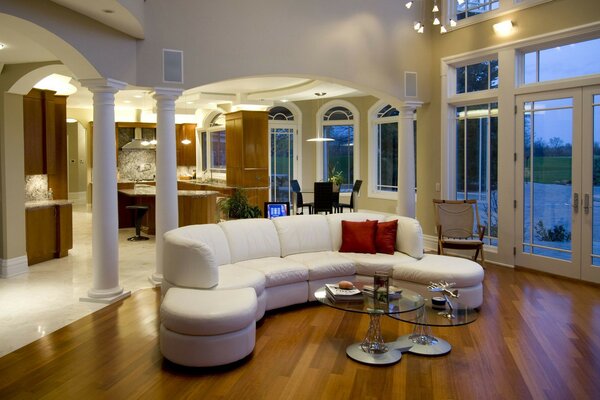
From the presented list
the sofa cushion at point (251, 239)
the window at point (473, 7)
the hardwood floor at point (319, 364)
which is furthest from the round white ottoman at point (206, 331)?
the window at point (473, 7)

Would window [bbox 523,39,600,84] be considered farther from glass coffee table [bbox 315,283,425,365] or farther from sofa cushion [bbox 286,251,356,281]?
glass coffee table [bbox 315,283,425,365]

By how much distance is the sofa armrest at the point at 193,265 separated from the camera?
4.39 m

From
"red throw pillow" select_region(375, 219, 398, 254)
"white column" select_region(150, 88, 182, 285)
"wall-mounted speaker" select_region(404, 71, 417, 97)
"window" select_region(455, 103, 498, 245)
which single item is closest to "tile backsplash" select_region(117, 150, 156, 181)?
"white column" select_region(150, 88, 182, 285)

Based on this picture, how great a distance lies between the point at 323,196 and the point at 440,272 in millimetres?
5095

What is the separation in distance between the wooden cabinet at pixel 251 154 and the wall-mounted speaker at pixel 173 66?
5078 mm

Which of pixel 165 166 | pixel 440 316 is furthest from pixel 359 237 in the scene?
pixel 165 166

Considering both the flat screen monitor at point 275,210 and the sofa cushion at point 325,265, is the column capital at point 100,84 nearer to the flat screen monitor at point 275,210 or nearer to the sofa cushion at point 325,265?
the flat screen monitor at point 275,210

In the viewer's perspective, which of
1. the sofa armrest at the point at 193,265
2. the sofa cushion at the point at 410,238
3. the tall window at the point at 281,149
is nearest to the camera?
the sofa armrest at the point at 193,265

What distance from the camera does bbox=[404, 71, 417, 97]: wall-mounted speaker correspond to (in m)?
7.96

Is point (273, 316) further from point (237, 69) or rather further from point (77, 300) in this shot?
point (237, 69)

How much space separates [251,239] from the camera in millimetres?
5582

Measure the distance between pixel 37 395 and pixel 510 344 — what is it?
3.72 m

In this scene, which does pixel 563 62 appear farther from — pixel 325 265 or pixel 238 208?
pixel 238 208

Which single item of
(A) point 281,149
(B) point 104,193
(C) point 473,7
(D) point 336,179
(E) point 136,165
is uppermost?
(C) point 473,7
